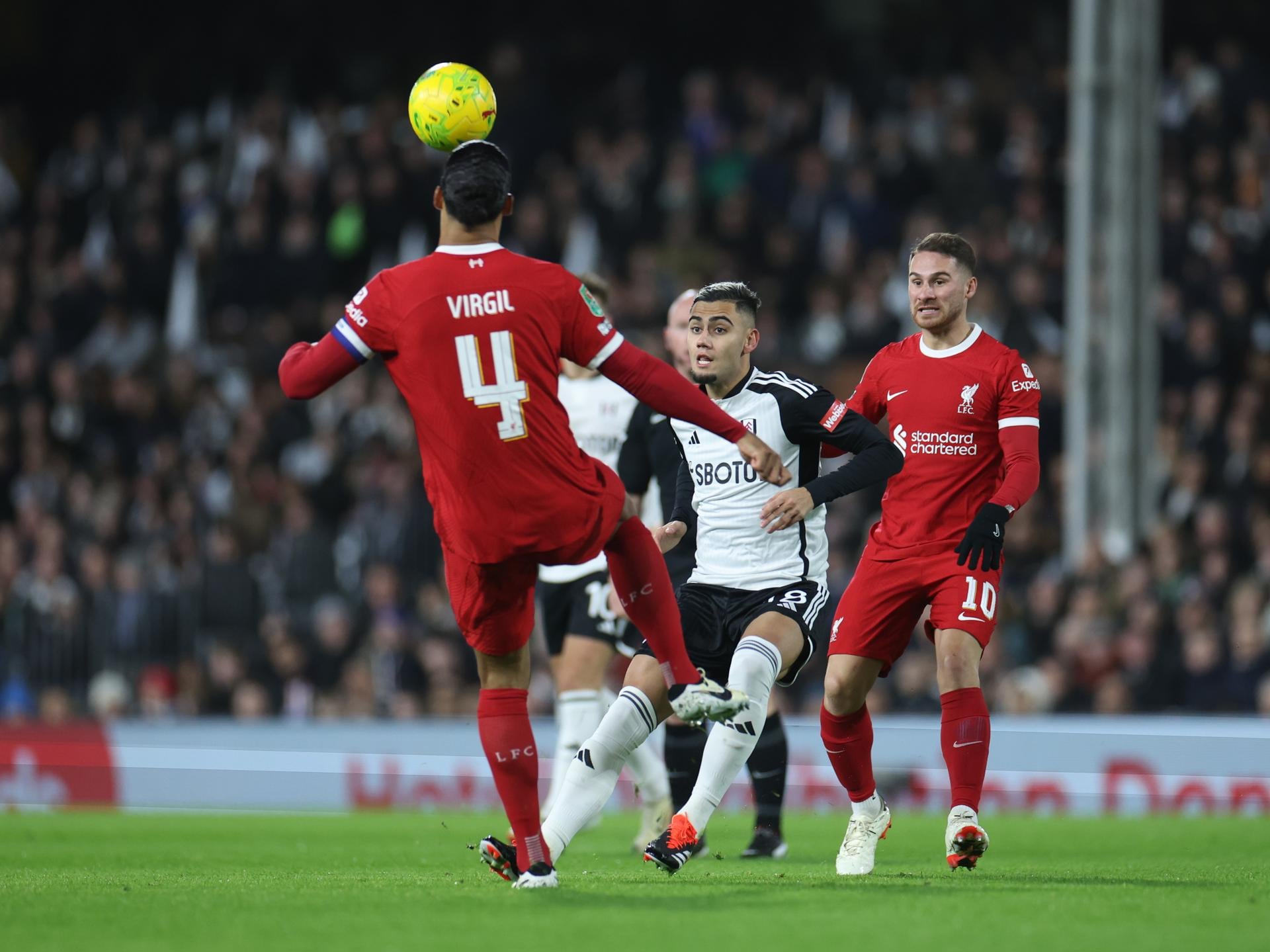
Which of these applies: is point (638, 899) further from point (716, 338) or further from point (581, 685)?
point (581, 685)

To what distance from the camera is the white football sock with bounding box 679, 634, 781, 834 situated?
6.98 metres

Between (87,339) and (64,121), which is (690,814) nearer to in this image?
(87,339)

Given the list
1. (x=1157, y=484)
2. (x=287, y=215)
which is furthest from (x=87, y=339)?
(x=1157, y=484)

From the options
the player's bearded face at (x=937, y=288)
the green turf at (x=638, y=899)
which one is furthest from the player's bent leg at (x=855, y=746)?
the player's bearded face at (x=937, y=288)

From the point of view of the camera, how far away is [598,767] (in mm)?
6648

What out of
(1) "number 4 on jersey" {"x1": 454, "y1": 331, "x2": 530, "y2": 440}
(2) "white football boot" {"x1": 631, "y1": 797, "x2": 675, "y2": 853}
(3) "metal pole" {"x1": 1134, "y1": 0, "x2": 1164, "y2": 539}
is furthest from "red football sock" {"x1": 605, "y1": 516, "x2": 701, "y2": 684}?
(3) "metal pole" {"x1": 1134, "y1": 0, "x2": 1164, "y2": 539}

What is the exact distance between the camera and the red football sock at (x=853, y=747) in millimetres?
7406

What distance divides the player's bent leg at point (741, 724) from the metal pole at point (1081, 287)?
27.4 feet

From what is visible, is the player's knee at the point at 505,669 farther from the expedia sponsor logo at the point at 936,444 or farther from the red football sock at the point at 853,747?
the expedia sponsor logo at the point at 936,444

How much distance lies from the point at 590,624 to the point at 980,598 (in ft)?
8.84

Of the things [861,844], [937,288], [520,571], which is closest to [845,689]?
[861,844]

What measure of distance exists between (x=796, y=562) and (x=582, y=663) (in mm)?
2159

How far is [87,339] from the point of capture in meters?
19.8

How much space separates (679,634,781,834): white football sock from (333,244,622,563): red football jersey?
4.26 ft
